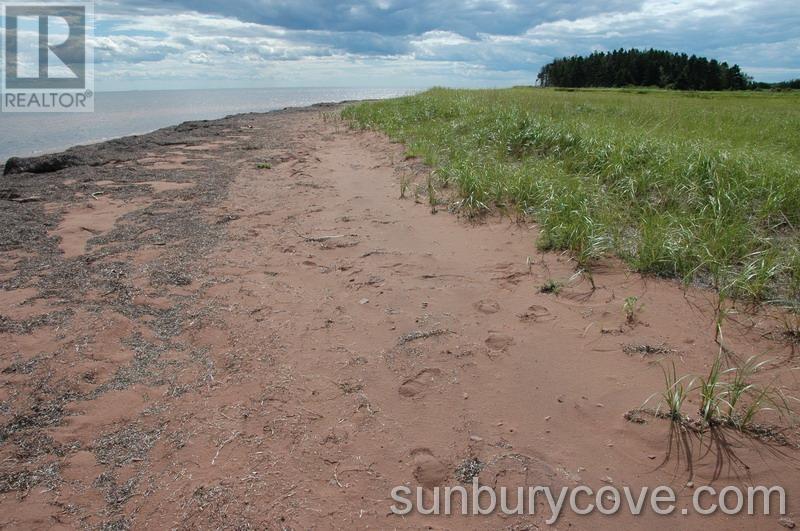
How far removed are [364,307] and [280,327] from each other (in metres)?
0.63

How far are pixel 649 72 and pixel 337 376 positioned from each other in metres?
59.9

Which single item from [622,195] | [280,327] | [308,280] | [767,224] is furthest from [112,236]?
[767,224]

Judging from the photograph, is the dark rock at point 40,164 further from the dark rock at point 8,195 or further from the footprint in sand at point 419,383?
the footprint in sand at point 419,383

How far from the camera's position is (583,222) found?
172 inches

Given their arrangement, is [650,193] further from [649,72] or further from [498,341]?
[649,72]

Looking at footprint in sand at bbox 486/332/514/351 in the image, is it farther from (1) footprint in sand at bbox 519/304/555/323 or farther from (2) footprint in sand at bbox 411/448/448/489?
(2) footprint in sand at bbox 411/448/448/489

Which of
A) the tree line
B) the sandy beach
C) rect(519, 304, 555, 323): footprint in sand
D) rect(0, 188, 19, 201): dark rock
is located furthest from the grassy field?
the tree line

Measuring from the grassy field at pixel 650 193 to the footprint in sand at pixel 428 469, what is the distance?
2332 mm

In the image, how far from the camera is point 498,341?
3.11m

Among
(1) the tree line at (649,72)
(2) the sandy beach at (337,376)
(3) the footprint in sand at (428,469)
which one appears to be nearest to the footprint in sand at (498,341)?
(2) the sandy beach at (337,376)

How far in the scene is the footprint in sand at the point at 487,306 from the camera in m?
3.47

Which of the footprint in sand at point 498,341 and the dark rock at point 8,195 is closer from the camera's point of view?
the footprint in sand at point 498,341

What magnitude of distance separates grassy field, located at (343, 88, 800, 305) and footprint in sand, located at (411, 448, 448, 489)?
2332 millimetres

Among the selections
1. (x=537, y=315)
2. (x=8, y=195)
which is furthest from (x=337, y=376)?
(x=8, y=195)
